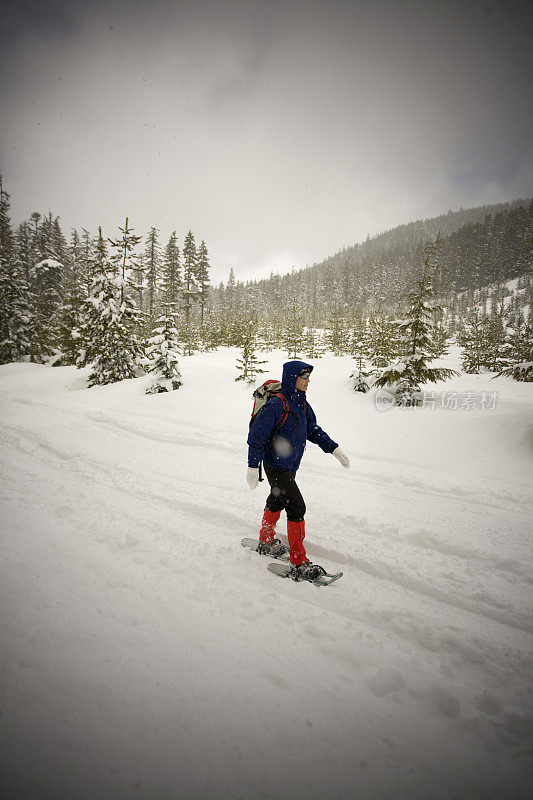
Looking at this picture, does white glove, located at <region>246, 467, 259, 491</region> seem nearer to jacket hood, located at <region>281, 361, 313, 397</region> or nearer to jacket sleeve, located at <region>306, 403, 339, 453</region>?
jacket sleeve, located at <region>306, 403, 339, 453</region>

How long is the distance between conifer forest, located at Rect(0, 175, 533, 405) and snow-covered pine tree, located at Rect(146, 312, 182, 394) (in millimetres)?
60

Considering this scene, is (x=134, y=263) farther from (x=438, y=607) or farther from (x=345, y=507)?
(x=438, y=607)

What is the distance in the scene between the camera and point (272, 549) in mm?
4082

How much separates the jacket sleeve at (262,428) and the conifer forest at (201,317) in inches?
320

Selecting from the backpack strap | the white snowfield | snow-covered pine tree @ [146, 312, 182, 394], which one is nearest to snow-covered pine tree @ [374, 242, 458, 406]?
the white snowfield

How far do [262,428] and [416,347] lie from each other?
33.7 ft

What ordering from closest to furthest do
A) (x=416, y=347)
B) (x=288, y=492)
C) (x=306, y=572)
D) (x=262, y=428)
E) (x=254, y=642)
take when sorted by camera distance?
1. (x=254, y=642)
2. (x=306, y=572)
3. (x=262, y=428)
4. (x=288, y=492)
5. (x=416, y=347)

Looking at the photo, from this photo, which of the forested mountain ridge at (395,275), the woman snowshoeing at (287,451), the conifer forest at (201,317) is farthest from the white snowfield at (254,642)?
the forested mountain ridge at (395,275)

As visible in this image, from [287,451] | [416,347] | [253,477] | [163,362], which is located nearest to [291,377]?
[287,451]

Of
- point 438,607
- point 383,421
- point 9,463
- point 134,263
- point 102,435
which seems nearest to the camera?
point 438,607

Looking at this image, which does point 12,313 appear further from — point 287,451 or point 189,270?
point 287,451

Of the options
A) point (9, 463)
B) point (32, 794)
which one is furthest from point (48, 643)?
point (9, 463)

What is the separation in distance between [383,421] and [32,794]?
9672mm

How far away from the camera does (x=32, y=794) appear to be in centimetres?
176
